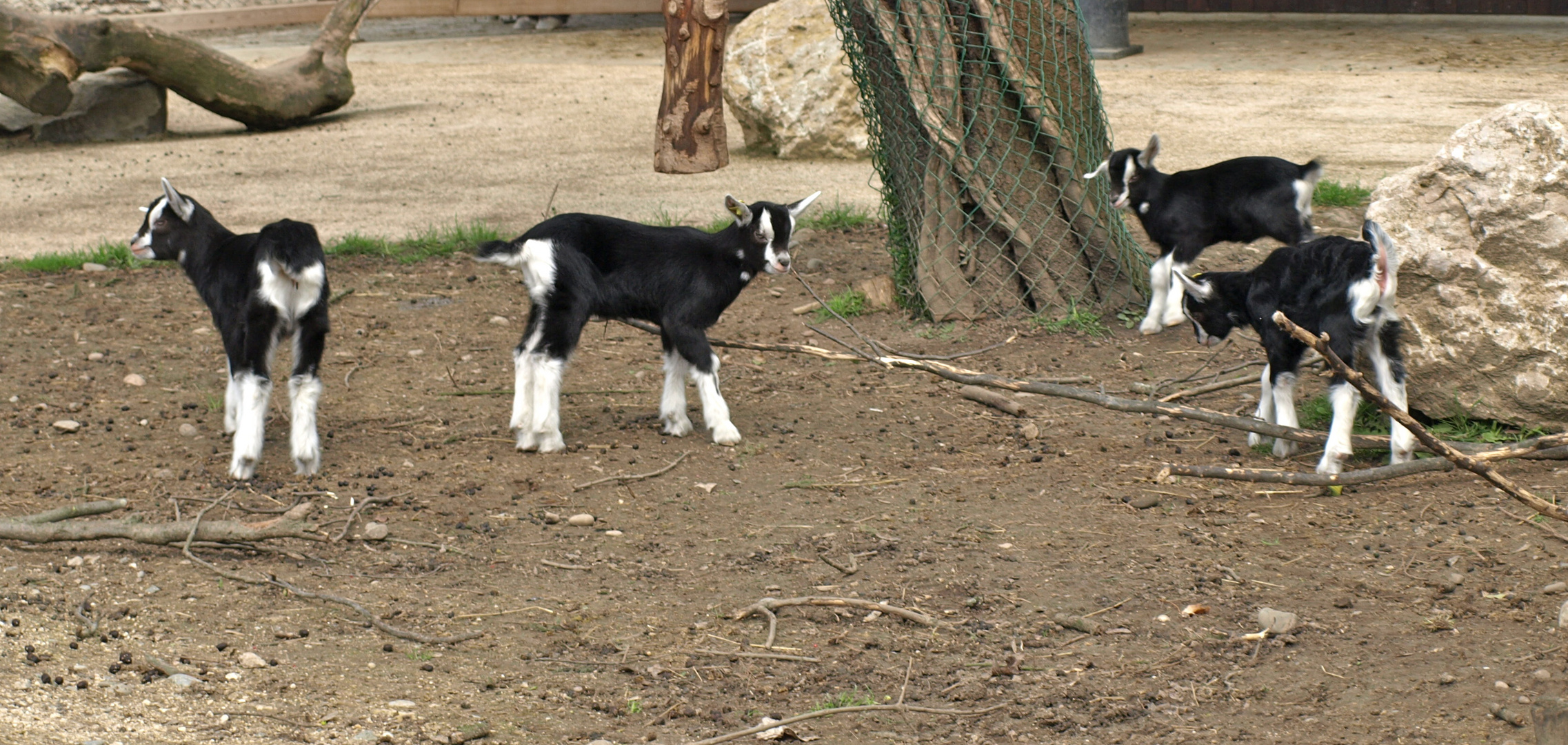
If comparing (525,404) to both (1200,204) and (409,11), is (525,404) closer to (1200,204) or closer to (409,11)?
(1200,204)

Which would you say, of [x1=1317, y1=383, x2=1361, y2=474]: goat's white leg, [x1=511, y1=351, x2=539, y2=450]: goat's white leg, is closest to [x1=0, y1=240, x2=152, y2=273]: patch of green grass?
[x1=511, y1=351, x2=539, y2=450]: goat's white leg

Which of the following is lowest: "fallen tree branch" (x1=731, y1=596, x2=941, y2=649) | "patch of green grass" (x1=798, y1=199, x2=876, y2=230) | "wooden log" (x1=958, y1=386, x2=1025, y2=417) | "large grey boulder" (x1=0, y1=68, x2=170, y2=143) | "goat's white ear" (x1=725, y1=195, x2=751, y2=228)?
"large grey boulder" (x1=0, y1=68, x2=170, y2=143)

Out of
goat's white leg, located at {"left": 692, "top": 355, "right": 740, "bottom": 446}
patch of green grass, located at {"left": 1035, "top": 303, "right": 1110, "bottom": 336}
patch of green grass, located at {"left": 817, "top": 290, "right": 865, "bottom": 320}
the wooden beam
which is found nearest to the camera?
goat's white leg, located at {"left": 692, "top": 355, "right": 740, "bottom": 446}

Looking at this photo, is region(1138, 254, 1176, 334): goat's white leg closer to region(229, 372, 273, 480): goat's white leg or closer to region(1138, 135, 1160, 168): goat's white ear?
region(1138, 135, 1160, 168): goat's white ear

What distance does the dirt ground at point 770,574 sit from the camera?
3.70 metres

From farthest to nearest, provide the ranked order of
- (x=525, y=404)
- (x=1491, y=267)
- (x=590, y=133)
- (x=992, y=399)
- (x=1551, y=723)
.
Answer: (x=590, y=133), (x=992, y=399), (x=525, y=404), (x=1491, y=267), (x=1551, y=723)

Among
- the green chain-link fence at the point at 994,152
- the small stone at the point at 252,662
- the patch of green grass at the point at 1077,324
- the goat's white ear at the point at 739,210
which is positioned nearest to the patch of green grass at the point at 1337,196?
the green chain-link fence at the point at 994,152

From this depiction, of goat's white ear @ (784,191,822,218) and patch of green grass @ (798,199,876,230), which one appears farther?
patch of green grass @ (798,199,876,230)

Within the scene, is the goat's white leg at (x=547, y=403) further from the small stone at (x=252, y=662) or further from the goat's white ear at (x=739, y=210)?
the small stone at (x=252, y=662)

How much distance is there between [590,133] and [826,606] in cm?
986

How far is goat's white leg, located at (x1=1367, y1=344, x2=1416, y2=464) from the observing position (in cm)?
518

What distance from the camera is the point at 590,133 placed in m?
13.6

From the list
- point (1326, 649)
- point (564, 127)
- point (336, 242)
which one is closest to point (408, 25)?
point (564, 127)

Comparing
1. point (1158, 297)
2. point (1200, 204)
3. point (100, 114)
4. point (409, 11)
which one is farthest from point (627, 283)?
point (409, 11)
